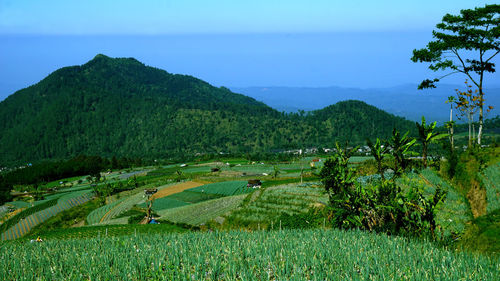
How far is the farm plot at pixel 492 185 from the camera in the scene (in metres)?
24.1

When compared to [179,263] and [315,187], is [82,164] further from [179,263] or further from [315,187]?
[179,263]

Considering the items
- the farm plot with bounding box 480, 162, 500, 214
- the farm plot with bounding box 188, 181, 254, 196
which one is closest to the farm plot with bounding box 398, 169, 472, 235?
the farm plot with bounding box 480, 162, 500, 214

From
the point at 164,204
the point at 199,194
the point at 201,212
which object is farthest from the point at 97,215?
the point at 201,212

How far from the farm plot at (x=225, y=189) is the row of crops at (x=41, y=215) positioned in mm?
33586

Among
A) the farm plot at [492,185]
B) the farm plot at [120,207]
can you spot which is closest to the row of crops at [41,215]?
the farm plot at [120,207]

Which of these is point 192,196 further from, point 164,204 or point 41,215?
point 41,215

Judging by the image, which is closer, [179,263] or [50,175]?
[179,263]

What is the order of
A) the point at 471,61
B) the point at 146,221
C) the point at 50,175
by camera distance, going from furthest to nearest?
the point at 50,175
the point at 146,221
the point at 471,61

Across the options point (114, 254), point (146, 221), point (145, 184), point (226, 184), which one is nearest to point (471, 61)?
point (114, 254)

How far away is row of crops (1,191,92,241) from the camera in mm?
72312

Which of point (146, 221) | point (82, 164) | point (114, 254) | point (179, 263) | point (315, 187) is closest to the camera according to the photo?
point (179, 263)

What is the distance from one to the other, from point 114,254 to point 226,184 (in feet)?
264

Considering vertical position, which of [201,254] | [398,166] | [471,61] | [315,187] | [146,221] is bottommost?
[146,221]

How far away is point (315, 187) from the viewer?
209 feet
